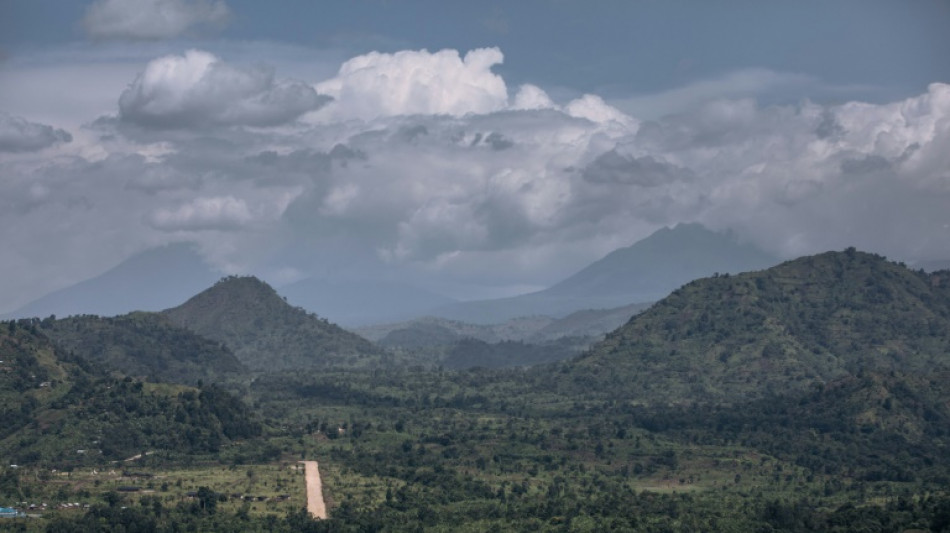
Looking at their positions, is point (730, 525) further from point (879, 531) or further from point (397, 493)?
point (397, 493)

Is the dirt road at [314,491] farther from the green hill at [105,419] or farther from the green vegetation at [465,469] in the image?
the green hill at [105,419]

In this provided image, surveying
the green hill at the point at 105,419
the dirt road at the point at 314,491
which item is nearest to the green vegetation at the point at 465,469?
the green hill at the point at 105,419

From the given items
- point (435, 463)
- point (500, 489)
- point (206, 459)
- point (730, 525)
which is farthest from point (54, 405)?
point (730, 525)

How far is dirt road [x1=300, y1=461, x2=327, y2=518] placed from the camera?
443 feet

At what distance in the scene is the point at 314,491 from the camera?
479 ft

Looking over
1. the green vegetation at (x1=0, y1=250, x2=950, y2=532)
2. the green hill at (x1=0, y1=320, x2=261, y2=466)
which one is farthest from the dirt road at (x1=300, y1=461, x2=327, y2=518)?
the green hill at (x1=0, y1=320, x2=261, y2=466)

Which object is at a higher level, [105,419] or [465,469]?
[105,419]

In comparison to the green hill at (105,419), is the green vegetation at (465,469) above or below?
below

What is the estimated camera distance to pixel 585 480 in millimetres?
160250

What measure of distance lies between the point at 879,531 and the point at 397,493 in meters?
54.5

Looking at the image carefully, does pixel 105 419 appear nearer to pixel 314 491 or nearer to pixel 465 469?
pixel 314 491

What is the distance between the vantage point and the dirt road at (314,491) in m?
135

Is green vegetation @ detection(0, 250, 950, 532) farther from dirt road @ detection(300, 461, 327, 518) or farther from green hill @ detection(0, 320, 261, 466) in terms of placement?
dirt road @ detection(300, 461, 327, 518)

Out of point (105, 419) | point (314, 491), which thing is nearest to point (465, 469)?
point (314, 491)
